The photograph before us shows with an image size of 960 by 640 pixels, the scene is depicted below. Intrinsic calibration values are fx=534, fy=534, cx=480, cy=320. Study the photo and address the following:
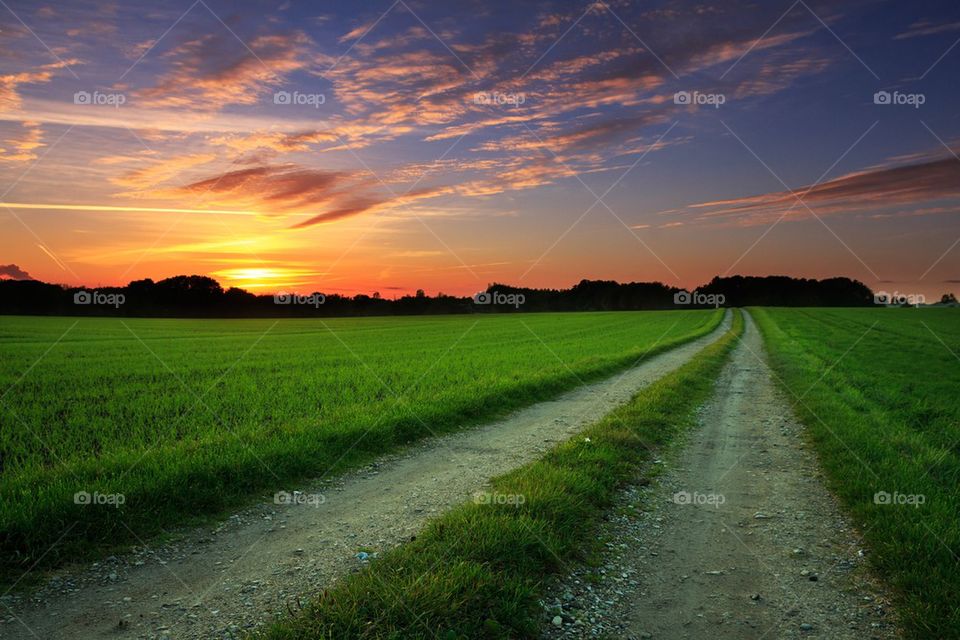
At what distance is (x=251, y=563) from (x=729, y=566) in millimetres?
5043

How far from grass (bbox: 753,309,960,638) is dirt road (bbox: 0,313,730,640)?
16.1 feet

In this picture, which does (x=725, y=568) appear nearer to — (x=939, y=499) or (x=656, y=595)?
(x=656, y=595)

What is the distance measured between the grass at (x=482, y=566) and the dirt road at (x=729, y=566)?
1.07 feet

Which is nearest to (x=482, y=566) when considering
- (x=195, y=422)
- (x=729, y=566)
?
(x=729, y=566)

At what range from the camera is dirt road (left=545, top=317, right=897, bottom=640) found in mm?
4645

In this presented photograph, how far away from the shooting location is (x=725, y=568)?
561cm

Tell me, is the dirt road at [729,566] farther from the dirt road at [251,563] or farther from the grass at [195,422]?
the grass at [195,422]

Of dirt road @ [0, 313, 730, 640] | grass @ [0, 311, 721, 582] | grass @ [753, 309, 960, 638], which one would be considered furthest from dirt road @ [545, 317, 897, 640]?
grass @ [0, 311, 721, 582]

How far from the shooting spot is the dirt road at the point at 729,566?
4645mm

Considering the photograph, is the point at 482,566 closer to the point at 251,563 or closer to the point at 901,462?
the point at 251,563

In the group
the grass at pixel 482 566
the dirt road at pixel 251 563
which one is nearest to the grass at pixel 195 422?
the dirt road at pixel 251 563

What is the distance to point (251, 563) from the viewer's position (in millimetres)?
5613

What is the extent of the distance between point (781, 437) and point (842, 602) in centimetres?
687

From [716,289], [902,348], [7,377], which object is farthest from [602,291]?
[7,377]
